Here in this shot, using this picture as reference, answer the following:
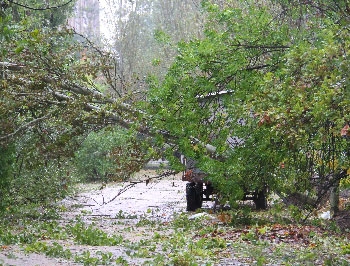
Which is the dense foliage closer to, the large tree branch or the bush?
the bush

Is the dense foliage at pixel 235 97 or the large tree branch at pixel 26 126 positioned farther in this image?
the large tree branch at pixel 26 126

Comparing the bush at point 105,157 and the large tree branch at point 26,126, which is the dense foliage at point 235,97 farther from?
the large tree branch at point 26,126

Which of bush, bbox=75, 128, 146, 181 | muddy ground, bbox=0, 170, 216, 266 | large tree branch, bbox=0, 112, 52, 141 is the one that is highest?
large tree branch, bbox=0, 112, 52, 141

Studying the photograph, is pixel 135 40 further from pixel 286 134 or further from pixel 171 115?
pixel 286 134

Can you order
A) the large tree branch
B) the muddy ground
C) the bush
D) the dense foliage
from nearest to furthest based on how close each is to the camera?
the muddy ground, the dense foliage, the large tree branch, the bush

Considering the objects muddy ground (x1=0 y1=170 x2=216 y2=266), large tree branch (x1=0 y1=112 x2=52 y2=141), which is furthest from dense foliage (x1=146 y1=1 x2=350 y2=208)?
large tree branch (x1=0 y1=112 x2=52 y2=141)

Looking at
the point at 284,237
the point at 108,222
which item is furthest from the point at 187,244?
the point at 108,222

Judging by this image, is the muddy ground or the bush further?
the bush

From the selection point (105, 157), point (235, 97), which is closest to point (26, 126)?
point (235, 97)

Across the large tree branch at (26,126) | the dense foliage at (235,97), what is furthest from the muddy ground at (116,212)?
the large tree branch at (26,126)

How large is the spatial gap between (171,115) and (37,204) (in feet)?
20.0

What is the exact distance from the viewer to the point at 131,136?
563 inches

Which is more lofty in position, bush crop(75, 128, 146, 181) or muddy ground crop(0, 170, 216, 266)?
bush crop(75, 128, 146, 181)

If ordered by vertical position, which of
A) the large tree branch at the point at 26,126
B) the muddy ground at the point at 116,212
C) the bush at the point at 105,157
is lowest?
the muddy ground at the point at 116,212
